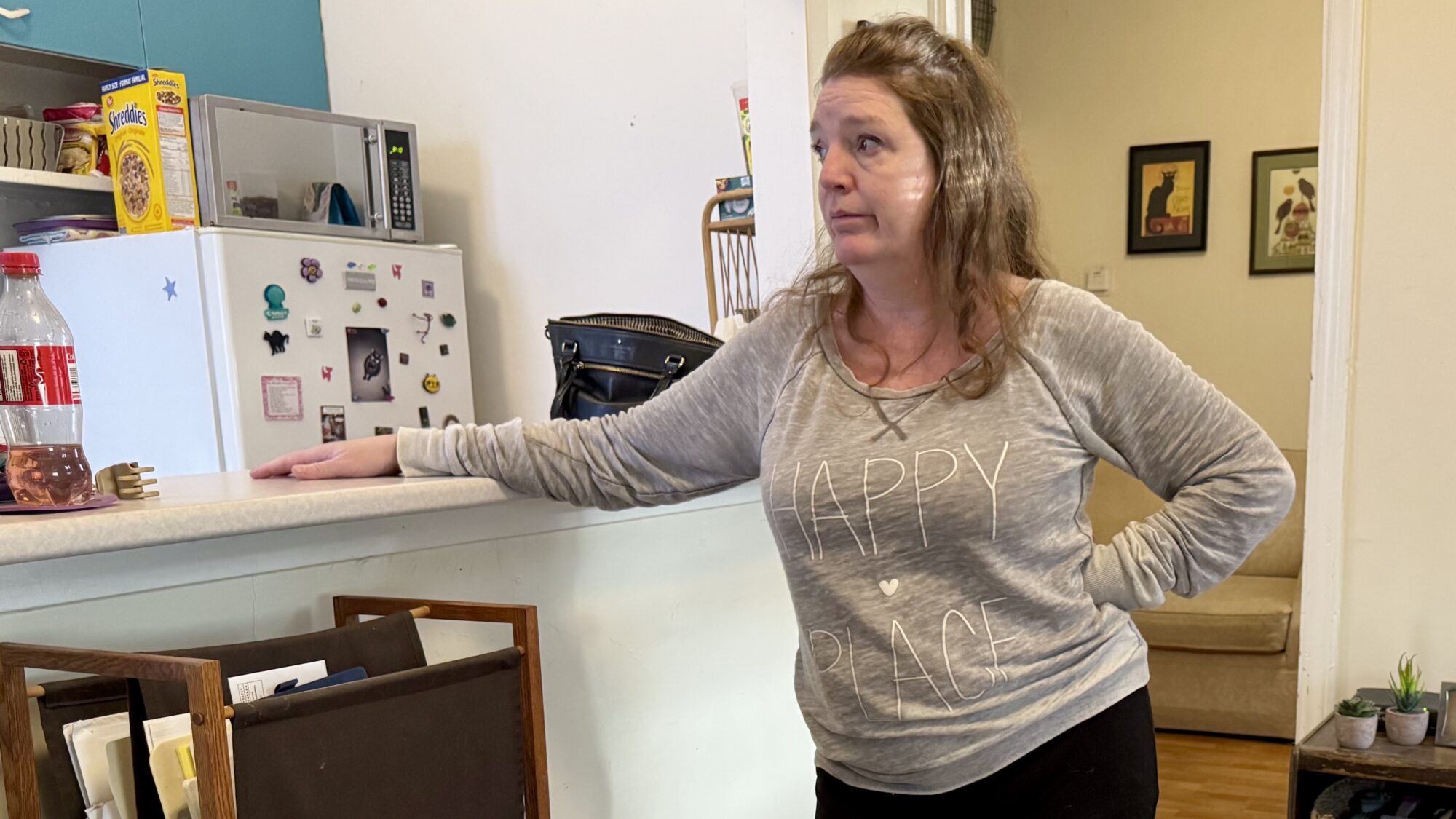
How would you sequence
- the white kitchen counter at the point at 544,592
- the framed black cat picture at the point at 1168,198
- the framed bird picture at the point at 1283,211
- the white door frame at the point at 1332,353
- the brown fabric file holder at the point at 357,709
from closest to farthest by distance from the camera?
the brown fabric file holder at the point at 357,709 → the white kitchen counter at the point at 544,592 → the white door frame at the point at 1332,353 → the framed bird picture at the point at 1283,211 → the framed black cat picture at the point at 1168,198

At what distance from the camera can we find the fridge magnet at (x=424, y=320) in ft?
10.5

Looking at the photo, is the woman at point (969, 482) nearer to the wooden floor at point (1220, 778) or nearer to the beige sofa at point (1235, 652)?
the wooden floor at point (1220, 778)

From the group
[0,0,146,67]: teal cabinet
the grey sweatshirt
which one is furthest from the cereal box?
the grey sweatshirt

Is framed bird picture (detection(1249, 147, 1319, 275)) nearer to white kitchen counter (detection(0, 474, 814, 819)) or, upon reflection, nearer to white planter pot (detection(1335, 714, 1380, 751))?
white planter pot (detection(1335, 714, 1380, 751))

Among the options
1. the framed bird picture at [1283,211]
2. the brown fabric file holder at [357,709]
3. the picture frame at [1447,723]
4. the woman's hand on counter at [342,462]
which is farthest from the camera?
the framed bird picture at [1283,211]

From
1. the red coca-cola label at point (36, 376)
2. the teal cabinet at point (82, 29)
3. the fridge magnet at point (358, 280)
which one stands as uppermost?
the teal cabinet at point (82, 29)

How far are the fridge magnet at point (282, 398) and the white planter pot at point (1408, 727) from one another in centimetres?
251

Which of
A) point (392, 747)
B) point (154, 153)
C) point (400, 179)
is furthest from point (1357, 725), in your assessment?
point (154, 153)

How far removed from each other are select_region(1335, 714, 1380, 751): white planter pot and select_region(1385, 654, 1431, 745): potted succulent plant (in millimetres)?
35

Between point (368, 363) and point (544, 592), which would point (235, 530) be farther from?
point (368, 363)

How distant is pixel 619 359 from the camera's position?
152 centimetres

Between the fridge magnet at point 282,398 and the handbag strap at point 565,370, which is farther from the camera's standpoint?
the fridge magnet at point 282,398

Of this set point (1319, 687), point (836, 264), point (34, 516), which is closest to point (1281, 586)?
point (1319, 687)

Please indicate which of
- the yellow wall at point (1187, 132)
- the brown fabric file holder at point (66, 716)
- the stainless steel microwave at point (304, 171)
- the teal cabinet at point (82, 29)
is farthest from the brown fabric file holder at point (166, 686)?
the yellow wall at point (1187, 132)
